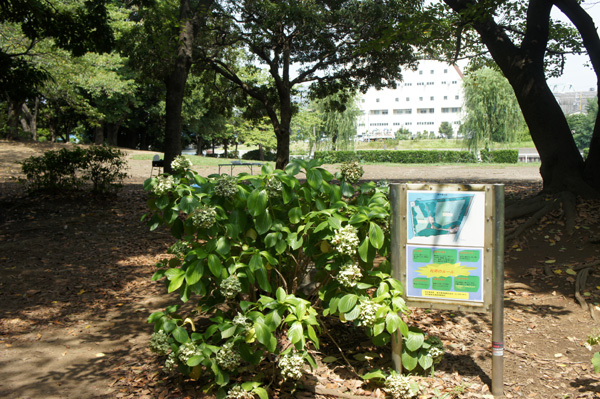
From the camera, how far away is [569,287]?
5578 millimetres

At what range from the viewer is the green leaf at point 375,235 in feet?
11.0

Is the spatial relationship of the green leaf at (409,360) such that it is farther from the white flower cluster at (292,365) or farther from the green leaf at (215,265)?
the green leaf at (215,265)

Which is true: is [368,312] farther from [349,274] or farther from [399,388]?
[399,388]

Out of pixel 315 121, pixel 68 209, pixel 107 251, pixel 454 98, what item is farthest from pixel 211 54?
pixel 454 98

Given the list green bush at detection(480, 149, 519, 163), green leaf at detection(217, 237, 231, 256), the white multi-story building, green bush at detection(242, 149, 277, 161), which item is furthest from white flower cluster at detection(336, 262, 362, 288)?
the white multi-story building

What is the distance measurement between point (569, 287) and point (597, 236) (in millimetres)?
1570

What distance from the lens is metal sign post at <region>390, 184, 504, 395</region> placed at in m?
3.38

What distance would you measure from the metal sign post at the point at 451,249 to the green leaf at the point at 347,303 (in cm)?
39

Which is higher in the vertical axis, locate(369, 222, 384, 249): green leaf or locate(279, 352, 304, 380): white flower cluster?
locate(369, 222, 384, 249): green leaf

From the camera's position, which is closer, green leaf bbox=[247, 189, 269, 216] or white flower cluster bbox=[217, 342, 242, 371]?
white flower cluster bbox=[217, 342, 242, 371]

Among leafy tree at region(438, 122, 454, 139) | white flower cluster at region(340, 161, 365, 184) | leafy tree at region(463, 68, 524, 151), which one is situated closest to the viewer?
white flower cluster at region(340, 161, 365, 184)

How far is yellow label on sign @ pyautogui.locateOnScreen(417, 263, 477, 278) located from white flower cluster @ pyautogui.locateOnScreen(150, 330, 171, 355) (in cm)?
189

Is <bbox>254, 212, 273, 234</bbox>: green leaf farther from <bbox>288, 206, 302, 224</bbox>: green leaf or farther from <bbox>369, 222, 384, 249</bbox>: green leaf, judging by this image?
<bbox>369, 222, 384, 249</bbox>: green leaf

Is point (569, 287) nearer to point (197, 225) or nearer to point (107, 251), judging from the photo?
point (197, 225)
